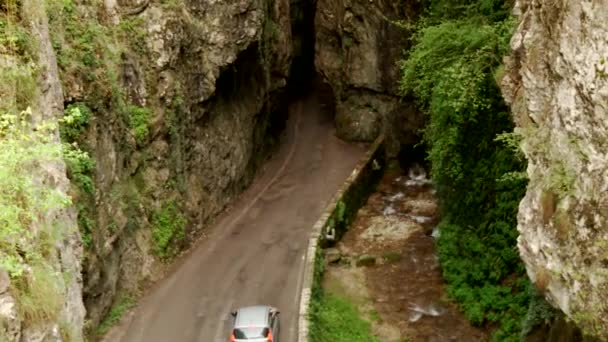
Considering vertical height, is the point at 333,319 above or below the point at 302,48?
below

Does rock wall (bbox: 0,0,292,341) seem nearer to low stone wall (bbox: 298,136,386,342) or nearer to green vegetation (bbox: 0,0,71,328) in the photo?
green vegetation (bbox: 0,0,71,328)

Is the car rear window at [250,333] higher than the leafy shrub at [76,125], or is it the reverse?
the leafy shrub at [76,125]

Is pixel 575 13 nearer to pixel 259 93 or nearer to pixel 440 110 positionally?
pixel 440 110

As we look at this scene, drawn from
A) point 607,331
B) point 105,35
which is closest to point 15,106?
point 105,35

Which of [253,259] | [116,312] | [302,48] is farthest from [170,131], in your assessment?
[302,48]

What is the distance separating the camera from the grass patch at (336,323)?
75.0 ft

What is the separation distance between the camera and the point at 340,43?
41312 mm

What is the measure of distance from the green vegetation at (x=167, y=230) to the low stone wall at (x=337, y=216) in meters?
5.41

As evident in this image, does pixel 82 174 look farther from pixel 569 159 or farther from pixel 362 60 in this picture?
pixel 362 60

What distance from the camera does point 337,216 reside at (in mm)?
30031

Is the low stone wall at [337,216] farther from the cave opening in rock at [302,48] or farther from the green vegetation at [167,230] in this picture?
the cave opening in rock at [302,48]

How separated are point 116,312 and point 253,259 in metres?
6.32

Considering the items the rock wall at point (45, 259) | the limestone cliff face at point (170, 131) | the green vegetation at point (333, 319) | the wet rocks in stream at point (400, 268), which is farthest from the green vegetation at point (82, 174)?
the wet rocks in stream at point (400, 268)

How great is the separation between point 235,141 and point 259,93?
433 cm
